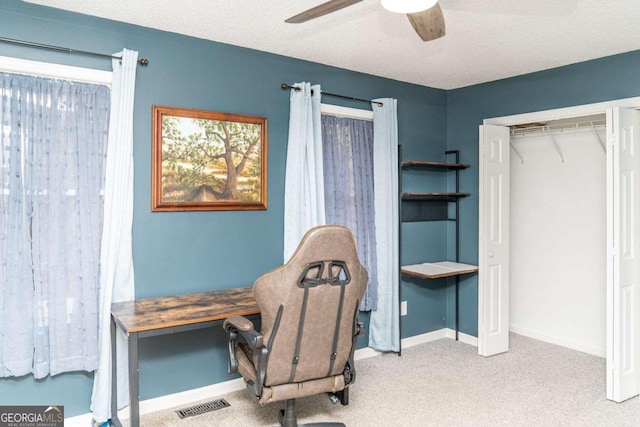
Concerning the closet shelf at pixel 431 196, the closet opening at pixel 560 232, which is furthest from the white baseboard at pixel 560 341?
the closet shelf at pixel 431 196

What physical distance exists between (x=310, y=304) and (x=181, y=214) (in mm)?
1278

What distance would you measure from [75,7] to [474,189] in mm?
3516

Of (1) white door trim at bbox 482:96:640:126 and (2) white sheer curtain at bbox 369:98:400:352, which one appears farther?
(2) white sheer curtain at bbox 369:98:400:352

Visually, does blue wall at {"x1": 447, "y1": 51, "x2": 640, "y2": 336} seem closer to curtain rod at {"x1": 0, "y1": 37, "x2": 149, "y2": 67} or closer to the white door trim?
the white door trim

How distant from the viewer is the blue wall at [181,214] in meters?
2.65

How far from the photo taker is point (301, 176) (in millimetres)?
3430

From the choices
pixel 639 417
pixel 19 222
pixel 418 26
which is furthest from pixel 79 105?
pixel 639 417

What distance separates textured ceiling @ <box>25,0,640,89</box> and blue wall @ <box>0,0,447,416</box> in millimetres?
101

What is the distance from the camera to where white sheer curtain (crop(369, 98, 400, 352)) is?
155 inches

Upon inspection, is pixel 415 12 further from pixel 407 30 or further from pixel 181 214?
pixel 181 214

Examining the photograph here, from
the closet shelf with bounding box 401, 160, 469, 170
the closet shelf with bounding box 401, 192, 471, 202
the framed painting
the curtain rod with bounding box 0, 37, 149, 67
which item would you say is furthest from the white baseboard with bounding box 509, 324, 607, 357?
the curtain rod with bounding box 0, 37, 149, 67

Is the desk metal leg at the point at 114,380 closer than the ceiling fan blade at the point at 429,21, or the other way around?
the ceiling fan blade at the point at 429,21

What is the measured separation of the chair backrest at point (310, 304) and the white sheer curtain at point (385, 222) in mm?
1570

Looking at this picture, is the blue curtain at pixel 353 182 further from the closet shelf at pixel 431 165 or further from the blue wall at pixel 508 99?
the blue wall at pixel 508 99
